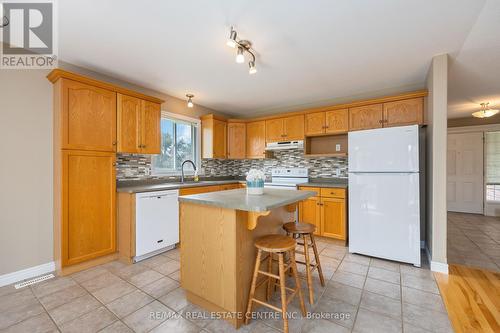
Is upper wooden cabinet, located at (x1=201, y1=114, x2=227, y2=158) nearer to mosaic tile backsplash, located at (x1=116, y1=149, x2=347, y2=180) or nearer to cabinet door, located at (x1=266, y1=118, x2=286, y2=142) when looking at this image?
mosaic tile backsplash, located at (x1=116, y1=149, x2=347, y2=180)

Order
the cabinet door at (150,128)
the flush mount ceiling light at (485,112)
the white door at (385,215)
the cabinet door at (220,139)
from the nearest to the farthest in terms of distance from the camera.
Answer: the white door at (385,215), the cabinet door at (150,128), the flush mount ceiling light at (485,112), the cabinet door at (220,139)

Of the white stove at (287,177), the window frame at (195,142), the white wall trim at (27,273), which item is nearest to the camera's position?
the white wall trim at (27,273)

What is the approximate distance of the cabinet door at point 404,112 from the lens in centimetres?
313

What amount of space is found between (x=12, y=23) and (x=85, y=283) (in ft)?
8.15

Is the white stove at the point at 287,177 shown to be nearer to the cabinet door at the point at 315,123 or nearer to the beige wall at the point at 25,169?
the cabinet door at the point at 315,123

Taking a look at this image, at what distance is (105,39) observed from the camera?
2.18 meters

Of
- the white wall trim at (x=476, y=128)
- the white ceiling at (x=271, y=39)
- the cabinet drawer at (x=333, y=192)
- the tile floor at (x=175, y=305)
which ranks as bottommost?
the tile floor at (x=175, y=305)

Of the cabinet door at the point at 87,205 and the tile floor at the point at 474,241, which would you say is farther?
the tile floor at the point at 474,241

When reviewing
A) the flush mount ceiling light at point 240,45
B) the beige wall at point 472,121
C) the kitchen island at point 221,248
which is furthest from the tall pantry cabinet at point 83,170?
the beige wall at point 472,121

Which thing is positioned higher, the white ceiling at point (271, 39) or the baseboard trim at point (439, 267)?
the white ceiling at point (271, 39)

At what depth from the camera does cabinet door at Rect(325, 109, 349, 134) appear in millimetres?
3649

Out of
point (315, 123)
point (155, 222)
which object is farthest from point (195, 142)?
point (315, 123)

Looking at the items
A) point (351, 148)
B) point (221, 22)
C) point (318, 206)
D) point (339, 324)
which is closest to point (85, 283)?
point (339, 324)

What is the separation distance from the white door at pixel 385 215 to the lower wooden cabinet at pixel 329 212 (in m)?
0.31
